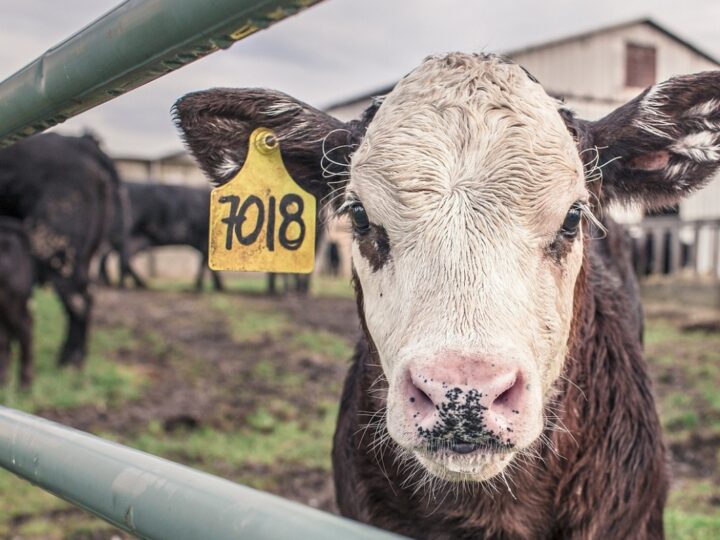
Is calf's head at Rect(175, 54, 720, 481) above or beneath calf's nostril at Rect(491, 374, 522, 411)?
above

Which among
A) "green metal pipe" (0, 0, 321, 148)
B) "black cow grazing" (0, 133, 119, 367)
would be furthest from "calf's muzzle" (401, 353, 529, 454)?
"black cow grazing" (0, 133, 119, 367)

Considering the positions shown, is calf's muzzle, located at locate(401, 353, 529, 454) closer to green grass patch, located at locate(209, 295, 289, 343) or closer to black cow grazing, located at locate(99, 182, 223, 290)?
green grass patch, located at locate(209, 295, 289, 343)

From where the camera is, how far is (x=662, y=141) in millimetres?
2062

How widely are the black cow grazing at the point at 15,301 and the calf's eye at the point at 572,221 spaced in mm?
5484

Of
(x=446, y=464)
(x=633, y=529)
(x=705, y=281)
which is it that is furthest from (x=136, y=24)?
(x=705, y=281)

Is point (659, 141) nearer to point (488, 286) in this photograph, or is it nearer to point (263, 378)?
point (488, 286)

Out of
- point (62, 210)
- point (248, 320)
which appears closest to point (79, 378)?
point (62, 210)

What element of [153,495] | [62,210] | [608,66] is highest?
[608,66]

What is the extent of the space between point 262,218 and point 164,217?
12952mm

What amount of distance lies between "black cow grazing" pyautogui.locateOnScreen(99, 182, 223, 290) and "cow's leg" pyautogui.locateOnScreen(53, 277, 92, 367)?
22.8 ft

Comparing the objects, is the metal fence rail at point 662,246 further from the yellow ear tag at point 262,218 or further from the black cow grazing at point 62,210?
the yellow ear tag at point 262,218

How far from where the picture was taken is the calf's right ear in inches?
80.5

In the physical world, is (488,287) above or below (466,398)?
above

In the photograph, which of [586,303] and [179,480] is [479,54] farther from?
[179,480]
